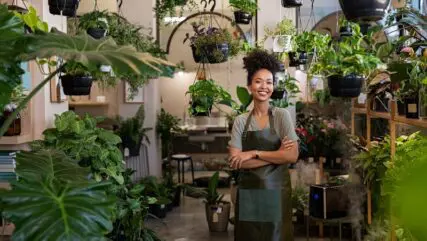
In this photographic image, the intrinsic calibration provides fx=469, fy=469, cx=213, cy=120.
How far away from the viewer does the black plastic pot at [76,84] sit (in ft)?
9.92

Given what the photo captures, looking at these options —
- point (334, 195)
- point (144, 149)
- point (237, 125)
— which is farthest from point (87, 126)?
point (144, 149)

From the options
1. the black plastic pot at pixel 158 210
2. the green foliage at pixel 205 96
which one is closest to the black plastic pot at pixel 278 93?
the green foliage at pixel 205 96

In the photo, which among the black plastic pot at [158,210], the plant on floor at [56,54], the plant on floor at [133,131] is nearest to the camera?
the plant on floor at [56,54]

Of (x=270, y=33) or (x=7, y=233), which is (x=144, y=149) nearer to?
(x=270, y=33)

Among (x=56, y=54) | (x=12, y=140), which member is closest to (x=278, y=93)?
(x=12, y=140)

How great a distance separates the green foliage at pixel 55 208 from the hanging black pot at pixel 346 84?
1729 millimetres

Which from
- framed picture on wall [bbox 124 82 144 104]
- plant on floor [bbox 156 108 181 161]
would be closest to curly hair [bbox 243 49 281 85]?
framed picture on wall [bbox 124 82 144 104]

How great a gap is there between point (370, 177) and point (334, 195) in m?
1.16

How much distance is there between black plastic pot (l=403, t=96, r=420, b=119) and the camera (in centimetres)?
244

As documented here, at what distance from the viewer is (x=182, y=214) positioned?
6.65 metres

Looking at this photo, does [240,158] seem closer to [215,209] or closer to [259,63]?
[259,63]

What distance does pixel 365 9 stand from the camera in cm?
204

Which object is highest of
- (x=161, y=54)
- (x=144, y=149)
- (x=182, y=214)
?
(x=161, y=54)

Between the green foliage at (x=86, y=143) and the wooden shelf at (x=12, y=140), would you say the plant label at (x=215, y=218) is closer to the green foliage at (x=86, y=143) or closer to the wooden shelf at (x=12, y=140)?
the wooden shelf at (x=12, y=140)
